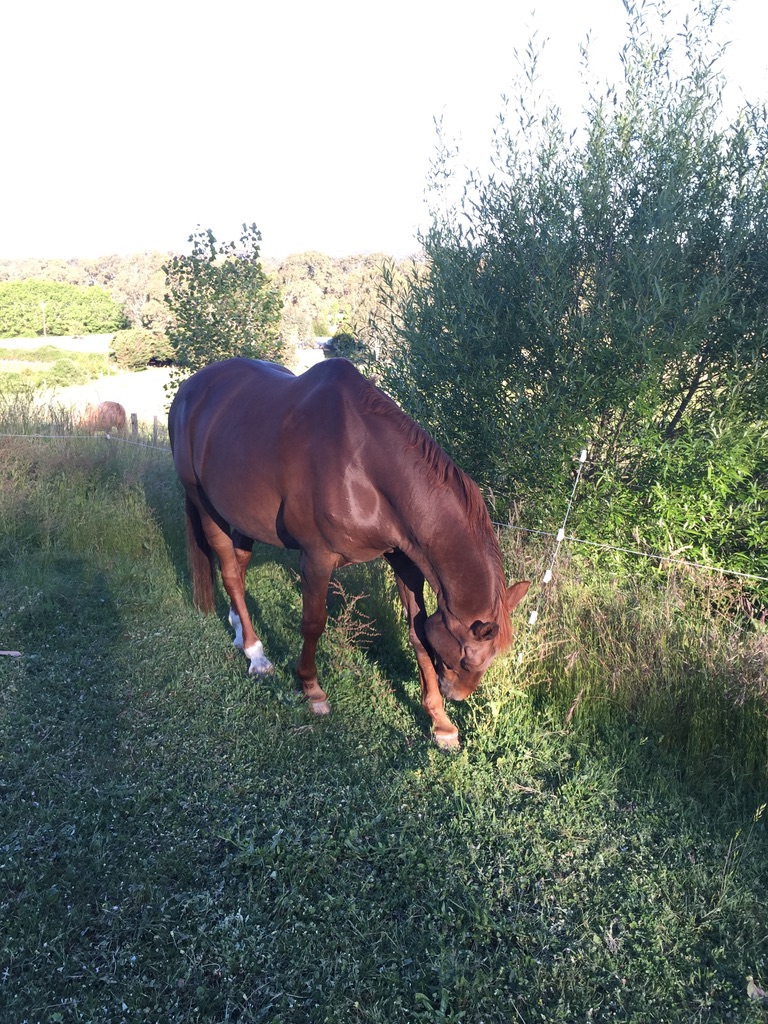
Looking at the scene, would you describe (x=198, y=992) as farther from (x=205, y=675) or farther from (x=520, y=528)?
(x=520, y=528)

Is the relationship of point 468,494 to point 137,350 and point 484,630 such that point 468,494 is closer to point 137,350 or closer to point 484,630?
point 484,630

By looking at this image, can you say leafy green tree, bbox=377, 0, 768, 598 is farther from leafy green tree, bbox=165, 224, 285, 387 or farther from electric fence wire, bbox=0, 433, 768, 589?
leafy green tree, bbox=165, 224, 285, 387

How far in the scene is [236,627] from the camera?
Answer: 5164 mm

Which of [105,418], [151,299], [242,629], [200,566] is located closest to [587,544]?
[242,629]

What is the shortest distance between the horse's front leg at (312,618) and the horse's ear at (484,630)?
1.09 meters

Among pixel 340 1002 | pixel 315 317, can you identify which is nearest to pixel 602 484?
pixel 340 1002

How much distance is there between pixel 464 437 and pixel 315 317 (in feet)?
122

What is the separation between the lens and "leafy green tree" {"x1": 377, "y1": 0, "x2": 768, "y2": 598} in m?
4.71

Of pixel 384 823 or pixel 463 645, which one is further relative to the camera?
pixel 463 645

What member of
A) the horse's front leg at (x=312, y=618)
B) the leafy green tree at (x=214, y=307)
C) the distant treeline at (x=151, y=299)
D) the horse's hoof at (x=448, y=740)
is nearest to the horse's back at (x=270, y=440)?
the horse's front leg at (x=312, y=618)

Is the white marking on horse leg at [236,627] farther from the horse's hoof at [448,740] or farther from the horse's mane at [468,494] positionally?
the horse's mane at [468,494]

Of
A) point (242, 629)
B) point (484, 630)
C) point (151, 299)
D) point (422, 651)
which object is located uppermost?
point (151, 299)

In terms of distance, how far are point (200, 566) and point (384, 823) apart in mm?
3110

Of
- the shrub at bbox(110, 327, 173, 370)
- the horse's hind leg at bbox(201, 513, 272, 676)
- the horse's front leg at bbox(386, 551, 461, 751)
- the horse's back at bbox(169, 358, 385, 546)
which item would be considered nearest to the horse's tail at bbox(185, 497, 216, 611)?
the horse's hind leg at bbox(201, 513, 272, 676)
